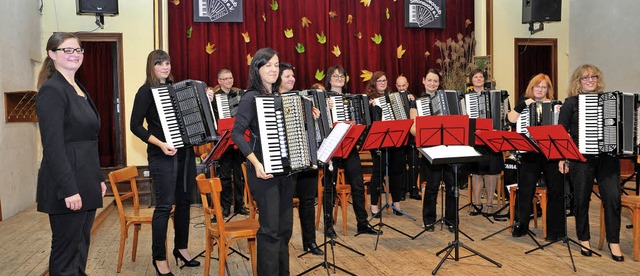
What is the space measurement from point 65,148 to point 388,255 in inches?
120

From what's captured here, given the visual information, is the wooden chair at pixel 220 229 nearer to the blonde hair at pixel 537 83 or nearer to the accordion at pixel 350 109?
the accordion at pixel 350 109

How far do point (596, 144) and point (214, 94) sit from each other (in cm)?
419

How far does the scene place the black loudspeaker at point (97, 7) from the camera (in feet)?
26.1

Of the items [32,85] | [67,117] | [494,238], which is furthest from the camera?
[32,85]

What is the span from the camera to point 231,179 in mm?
7375

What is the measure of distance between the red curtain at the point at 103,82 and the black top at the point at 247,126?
6.41 m

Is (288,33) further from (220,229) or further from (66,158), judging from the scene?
(66,158)

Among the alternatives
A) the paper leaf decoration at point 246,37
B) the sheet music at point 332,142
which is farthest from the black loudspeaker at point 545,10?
the sheet music at point 332,142

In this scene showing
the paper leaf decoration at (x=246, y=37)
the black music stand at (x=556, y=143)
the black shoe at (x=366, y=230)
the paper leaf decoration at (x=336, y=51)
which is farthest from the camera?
the paper leaf decoration at (x=336, y=51)

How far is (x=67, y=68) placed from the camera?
3062 millimetres

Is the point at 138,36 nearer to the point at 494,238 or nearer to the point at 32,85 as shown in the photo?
the point at 32,85

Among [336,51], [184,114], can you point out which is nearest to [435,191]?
[184,114]

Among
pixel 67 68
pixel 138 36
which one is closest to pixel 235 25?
pixel 138 36

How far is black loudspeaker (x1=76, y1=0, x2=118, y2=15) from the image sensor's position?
26.1ft
